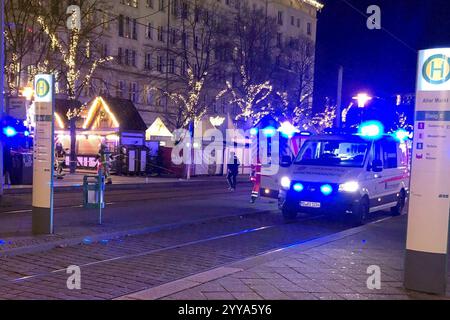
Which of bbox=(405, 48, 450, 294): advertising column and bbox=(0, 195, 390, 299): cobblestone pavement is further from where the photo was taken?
bbox=(0, 195, 390, 299): cobblestone pavement

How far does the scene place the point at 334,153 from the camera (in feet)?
43.6

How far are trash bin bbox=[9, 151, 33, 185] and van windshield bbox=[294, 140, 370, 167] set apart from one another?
1200 cm

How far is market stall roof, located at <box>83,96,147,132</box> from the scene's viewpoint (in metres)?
31.9

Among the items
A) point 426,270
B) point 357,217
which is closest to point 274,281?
point 426,270

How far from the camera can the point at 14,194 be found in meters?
18.3

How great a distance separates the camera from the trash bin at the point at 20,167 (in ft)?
66.1

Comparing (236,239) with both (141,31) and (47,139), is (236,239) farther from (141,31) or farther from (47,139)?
(141,31)

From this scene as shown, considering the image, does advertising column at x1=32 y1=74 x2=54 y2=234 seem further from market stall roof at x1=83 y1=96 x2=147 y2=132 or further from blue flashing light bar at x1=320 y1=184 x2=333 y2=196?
market stall roof at x1=83 y1=96 x2=147 y2=132

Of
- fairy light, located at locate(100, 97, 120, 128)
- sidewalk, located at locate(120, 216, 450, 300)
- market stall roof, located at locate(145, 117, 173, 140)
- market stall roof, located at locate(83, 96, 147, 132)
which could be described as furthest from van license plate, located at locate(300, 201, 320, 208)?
market stall roof, located at locate(145, 117, 173, 140)

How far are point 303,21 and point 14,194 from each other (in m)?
54.3

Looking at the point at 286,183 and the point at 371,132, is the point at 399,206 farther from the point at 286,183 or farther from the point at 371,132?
the point at 286,183

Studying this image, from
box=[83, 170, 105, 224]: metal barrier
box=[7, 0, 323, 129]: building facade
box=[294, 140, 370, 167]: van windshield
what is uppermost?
box=[7, 0, 323, 129]: building facade

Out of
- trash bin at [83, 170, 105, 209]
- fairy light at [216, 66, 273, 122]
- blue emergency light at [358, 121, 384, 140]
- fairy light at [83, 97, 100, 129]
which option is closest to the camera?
trash bin at [83, 170, 105, 209]

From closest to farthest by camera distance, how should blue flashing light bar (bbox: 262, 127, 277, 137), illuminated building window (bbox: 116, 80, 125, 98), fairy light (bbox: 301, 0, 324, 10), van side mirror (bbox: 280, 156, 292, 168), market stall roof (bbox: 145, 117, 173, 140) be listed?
van side mirror (bbox: 280, 156, 292, 168) → blue flashing light bar (bbox: 262, 127, 277, 137) → market stall roof (bbox: 145, 117, 173, 140) → illuminated building window (bbox: 116, 80, 125, 98) → fairy light (bbox: 301, 0, 324, 10)
